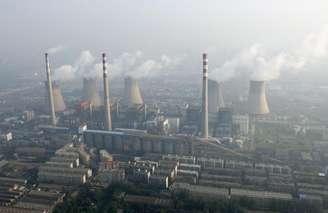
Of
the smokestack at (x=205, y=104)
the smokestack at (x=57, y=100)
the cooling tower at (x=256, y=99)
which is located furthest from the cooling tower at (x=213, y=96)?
the smokestack at (x=57, y=100)

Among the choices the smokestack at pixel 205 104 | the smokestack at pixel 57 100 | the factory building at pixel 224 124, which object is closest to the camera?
the smokestack at pixel 205 104

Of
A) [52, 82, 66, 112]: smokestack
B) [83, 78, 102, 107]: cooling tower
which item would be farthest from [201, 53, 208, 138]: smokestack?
[52, 82, 66, 112]: smokestack

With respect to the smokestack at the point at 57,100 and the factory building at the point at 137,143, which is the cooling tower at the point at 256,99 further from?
the smokestack at the point at 57,100

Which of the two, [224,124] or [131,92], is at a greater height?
[131,92]

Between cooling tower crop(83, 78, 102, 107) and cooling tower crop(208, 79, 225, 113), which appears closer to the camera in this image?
cooling tower crop(208, 79, 225, 113)

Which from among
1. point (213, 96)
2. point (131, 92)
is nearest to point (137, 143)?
point (213, 96)

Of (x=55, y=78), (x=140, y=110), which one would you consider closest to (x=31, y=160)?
(x=140, y=110)

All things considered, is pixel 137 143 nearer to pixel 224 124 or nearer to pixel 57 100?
pixel 224 124

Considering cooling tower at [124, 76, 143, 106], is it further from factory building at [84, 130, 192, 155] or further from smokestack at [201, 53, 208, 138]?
smokestack at [201, 53, 208, 138]
